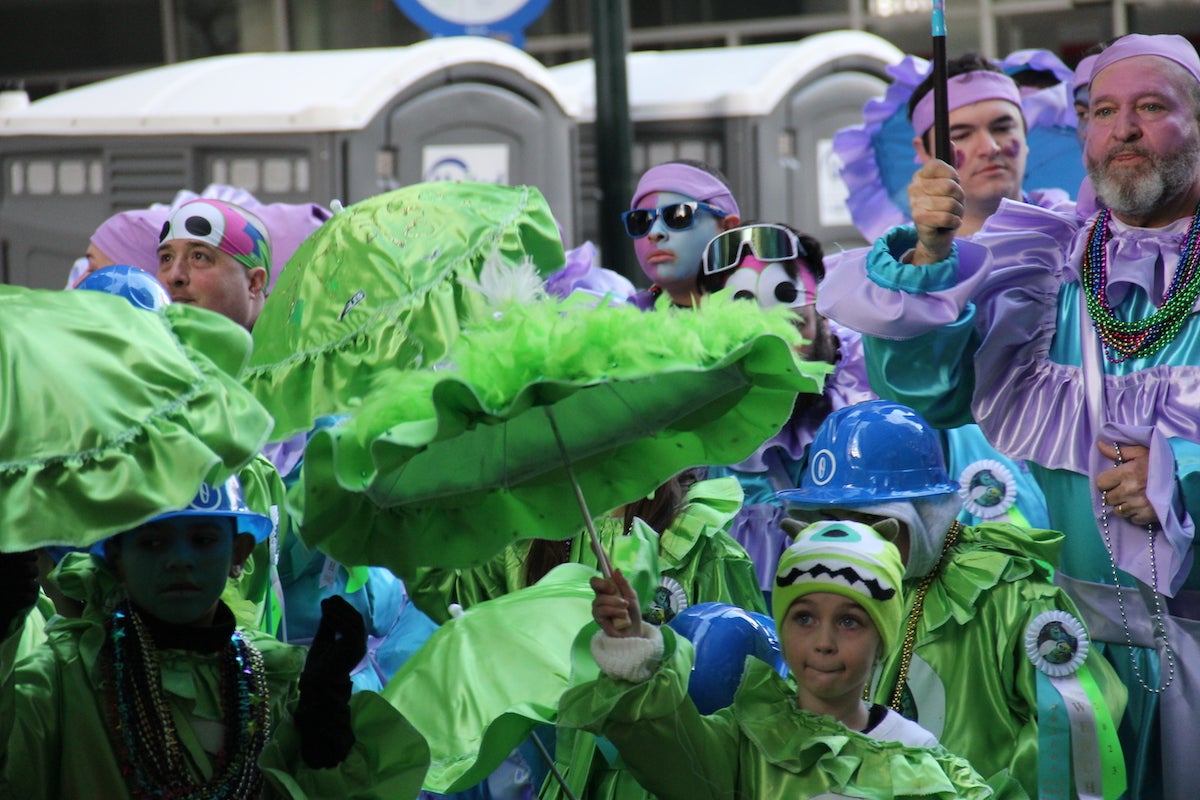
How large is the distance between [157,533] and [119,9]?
1203 cm

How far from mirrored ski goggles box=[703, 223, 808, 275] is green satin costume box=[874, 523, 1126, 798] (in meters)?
1.47

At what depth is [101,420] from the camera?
2.44 m

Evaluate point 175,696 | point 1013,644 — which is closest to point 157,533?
point 175,696

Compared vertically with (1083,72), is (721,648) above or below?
below

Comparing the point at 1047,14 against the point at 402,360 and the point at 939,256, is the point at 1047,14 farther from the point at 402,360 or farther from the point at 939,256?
the point at 402,360

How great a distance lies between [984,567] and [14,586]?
2.12 m

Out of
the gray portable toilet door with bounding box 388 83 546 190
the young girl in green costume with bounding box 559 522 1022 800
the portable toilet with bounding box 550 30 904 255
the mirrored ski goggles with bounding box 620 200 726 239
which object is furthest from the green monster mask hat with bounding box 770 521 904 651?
the portable toilet with bounding box 550 30 904 255

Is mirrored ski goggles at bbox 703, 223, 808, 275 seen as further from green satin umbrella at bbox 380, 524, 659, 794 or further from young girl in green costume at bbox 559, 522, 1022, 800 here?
young girl in green costume at bbox 559, 522, 1022, 800

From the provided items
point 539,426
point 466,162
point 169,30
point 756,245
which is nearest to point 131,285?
point 756,245

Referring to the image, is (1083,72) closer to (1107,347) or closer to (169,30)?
(1107,347)

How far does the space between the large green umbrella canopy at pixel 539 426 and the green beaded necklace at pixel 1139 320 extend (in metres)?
1.40

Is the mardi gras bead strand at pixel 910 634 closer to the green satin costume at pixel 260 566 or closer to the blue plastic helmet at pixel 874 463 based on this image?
the blue plastic helmet at pixel 874 463

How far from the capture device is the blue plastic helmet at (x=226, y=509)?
288 cm

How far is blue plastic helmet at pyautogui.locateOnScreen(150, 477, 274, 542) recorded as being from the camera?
2.88m
